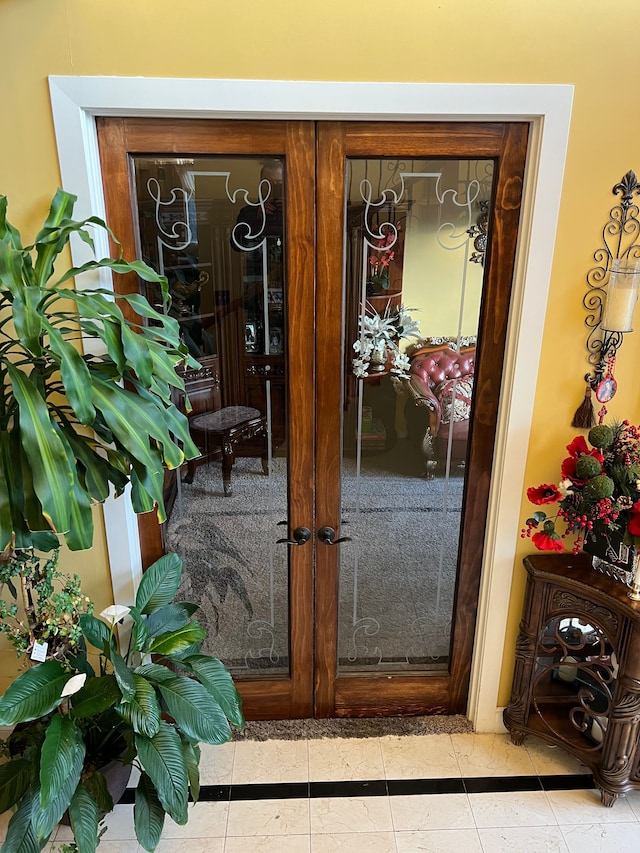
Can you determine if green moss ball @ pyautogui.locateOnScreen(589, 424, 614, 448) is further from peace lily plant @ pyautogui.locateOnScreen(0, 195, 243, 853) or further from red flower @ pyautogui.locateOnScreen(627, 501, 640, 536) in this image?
peace lily plant @ pyautogui.locateOnScreen(0, 195, 243, 853)

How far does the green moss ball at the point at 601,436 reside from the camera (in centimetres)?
201

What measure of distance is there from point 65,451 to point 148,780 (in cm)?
120

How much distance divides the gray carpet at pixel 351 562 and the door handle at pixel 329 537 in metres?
0.03

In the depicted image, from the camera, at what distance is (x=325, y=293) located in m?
2.06

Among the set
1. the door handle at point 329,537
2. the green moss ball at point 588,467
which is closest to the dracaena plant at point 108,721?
the door handle at point 329,537

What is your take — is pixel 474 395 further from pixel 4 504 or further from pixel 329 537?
pixel 4 504

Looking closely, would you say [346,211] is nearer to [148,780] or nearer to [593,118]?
[593,118]

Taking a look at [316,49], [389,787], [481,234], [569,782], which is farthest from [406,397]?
[569,782]

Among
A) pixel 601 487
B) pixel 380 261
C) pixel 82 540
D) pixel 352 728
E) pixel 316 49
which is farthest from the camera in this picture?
pixel 352 728

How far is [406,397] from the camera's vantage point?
7.19ft

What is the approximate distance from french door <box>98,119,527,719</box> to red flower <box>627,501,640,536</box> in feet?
1.66

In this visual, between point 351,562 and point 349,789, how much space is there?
2.77ft

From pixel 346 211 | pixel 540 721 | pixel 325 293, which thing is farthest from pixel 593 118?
pixel 540 721

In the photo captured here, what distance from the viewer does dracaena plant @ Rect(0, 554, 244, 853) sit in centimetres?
176
